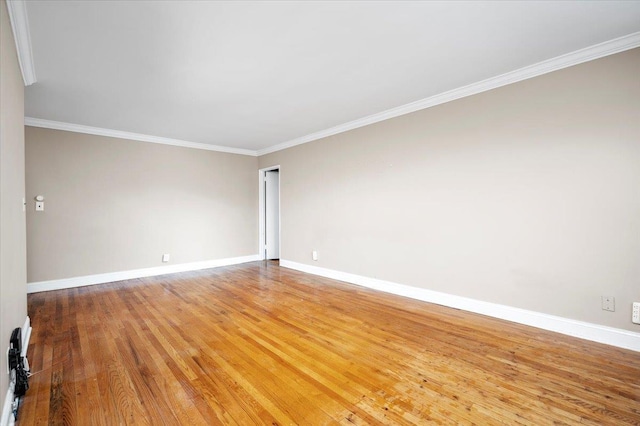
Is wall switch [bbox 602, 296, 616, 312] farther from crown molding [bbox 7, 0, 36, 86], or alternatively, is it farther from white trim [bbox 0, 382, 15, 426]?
crown molding [bbox 7, 0, 36, 86]

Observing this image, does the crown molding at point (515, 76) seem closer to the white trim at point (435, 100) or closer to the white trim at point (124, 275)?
the white trim at point (435, 100)

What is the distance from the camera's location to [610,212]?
7.93 ft

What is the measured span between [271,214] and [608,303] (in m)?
5.75

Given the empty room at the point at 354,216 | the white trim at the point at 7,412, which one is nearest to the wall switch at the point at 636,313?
the empty room at the point at 354,216

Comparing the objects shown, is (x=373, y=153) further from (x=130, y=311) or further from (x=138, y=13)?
(x=130, y=311)

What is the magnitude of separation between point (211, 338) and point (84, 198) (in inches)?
143

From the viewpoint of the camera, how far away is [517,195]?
289 cm

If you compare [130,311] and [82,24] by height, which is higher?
[82,24]

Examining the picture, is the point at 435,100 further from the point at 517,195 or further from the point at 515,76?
the point at 517,195

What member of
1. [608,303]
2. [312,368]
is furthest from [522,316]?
[312,368]

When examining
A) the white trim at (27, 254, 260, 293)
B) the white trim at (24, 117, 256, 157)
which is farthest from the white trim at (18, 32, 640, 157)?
the white trim at (27, 254, 260, 293)

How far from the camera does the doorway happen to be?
6.65m

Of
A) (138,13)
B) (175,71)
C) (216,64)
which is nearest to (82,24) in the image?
(138,13)

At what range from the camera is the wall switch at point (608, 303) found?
239 centimetres
